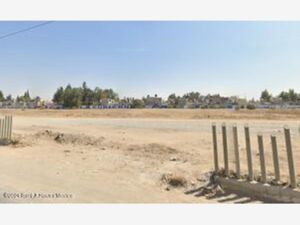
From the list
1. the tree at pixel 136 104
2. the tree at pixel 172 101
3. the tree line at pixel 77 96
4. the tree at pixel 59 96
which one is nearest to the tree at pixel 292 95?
the tree at pixel 172 101

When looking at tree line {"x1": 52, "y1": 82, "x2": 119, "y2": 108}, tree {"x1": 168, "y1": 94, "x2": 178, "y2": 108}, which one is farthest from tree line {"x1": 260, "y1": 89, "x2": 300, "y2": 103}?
tree line {"x1": 52, "y1": 82, "x2": 119, "y2": 108}

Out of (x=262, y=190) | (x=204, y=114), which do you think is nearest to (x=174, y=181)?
(x=262, y=190)

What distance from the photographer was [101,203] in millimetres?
5176

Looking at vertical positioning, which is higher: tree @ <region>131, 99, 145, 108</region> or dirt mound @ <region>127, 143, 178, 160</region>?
tree @ <region>131, 99, 145, 108</region>

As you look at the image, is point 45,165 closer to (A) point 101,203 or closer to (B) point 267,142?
(A) point 101,203

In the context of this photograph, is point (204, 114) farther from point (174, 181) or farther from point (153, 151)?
point (174, 181)

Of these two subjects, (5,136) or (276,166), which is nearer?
(276,166)

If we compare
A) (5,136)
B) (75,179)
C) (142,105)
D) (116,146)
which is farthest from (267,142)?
(142,105)

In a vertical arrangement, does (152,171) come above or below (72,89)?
below

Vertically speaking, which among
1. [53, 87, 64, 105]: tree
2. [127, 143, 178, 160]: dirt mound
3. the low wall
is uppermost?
[53, 87, 64, 105]: tree

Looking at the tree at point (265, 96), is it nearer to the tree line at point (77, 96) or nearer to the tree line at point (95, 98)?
the tree line at point (95, 98)

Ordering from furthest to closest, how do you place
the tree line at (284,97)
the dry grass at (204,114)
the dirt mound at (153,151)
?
1. the tree line at (284,97)
2. the dry grass at (204,114)
3. the dirt mound at (153,151)

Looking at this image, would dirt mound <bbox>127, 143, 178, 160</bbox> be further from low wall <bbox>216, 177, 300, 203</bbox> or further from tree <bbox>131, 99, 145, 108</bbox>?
tree <bbox>131, 99, 145, 108</bbox>

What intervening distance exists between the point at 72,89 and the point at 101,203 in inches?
3189
